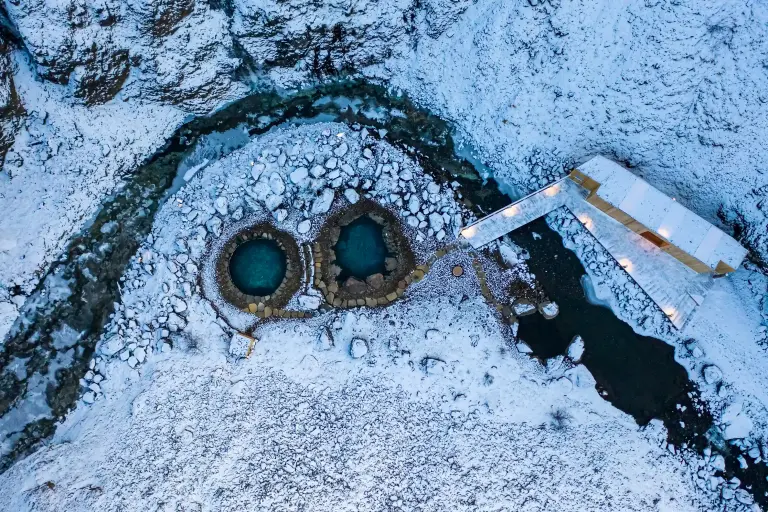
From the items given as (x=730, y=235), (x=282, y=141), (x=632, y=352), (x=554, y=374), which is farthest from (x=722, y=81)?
(x=282, y=141)

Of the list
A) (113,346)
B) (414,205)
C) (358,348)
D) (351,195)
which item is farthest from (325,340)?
(113,346)

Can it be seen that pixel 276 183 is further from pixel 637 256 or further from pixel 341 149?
pixel 637 256

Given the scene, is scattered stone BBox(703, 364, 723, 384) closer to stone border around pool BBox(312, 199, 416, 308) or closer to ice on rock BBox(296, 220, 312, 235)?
stone border around pool BBox(312, 199, 416, 308)

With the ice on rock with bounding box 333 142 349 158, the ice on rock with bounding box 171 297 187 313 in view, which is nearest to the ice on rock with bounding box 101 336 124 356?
the ice on rock with bounding box 171 297 187 313

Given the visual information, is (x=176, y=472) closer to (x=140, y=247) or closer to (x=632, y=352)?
(x=140, y=247)

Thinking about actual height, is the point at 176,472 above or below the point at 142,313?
below
